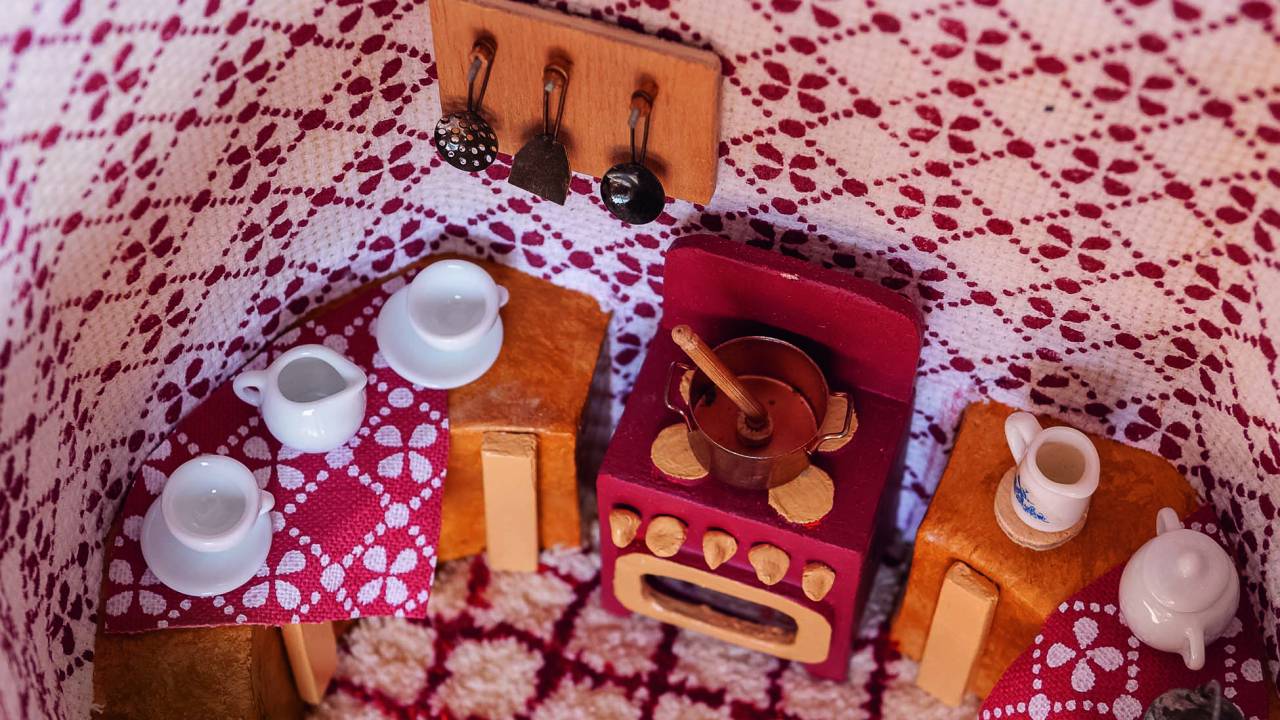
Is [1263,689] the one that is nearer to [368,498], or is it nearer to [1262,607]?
[1262,607]

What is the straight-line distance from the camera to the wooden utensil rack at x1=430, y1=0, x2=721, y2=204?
1212 mm

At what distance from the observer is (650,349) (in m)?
1.53

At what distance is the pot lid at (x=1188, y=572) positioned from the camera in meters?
1.25

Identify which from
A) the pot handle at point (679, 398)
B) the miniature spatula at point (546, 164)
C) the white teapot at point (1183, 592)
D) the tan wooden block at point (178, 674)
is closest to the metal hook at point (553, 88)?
the miniature spatula at point (546, 164)

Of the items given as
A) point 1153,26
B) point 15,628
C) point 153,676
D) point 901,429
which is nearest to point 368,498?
point 153,676

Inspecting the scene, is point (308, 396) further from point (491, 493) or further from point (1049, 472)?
point (1049, 472)

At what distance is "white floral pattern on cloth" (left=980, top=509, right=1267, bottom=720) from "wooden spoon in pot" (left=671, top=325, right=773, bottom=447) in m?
0.38

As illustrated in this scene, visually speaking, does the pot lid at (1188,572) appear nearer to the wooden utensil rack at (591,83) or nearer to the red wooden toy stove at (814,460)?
the red wooden toy stove at (814,460)

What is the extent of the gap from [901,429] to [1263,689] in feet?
1.53

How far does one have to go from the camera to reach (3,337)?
1078mm

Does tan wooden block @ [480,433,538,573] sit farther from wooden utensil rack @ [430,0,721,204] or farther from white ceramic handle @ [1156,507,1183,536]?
white ceramic handle @ [1156,507,1183,536]

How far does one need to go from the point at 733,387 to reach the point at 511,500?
425mm

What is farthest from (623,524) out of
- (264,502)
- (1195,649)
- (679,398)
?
(1195,649)

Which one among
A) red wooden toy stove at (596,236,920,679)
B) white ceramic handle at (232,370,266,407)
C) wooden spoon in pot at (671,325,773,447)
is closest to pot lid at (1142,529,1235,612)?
red wooden toy stove at (596,236,920,679)
